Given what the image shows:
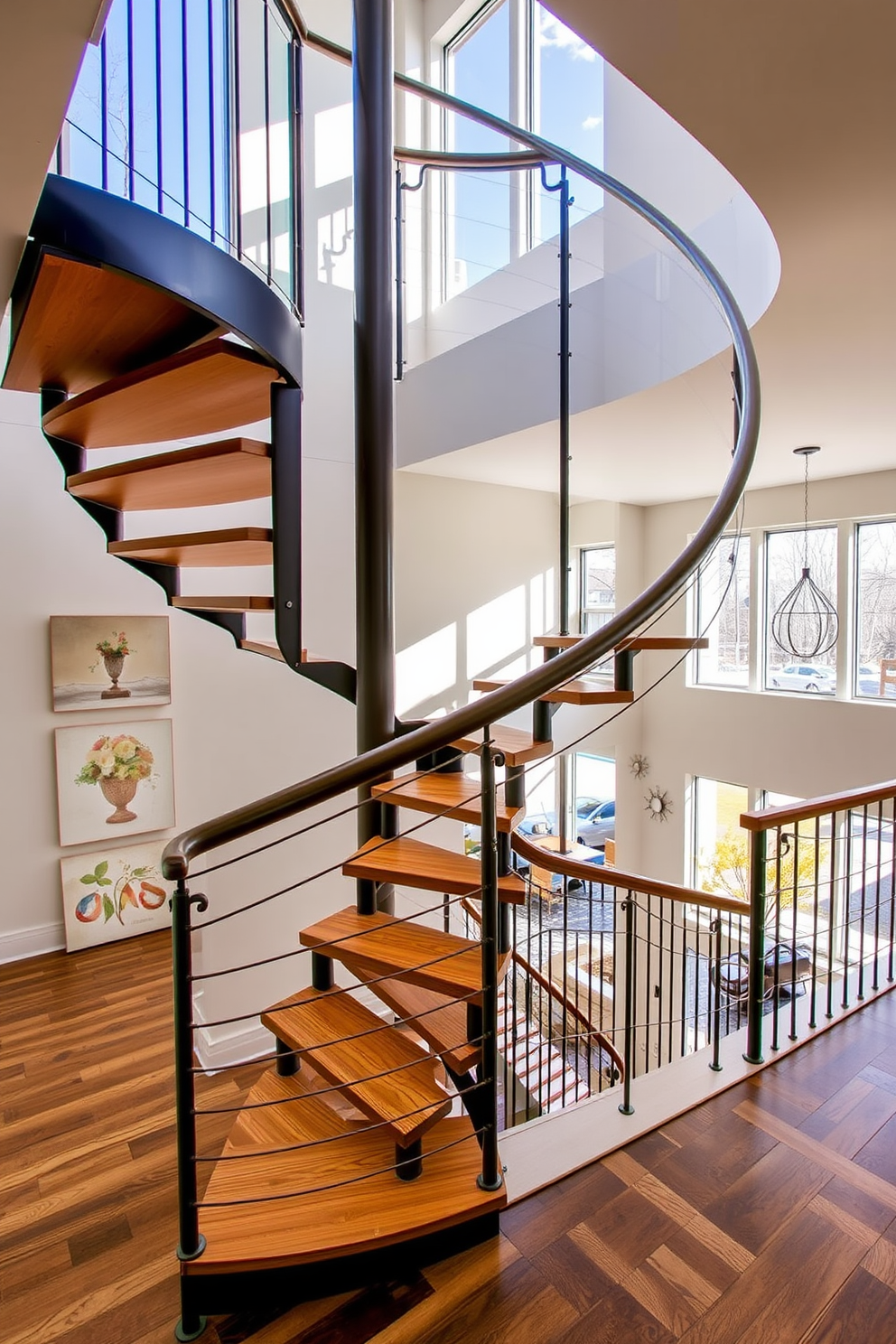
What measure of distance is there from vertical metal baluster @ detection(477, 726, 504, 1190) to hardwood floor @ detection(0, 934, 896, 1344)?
0.53 feet

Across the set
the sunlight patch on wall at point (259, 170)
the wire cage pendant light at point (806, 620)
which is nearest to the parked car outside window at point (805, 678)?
the wire cage pendant light at point (806, 620)

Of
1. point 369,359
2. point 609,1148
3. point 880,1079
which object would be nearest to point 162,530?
point 369,359

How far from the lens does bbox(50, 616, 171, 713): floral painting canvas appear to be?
383cm

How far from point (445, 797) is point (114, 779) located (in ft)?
8.80

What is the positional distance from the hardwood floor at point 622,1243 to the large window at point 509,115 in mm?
4209

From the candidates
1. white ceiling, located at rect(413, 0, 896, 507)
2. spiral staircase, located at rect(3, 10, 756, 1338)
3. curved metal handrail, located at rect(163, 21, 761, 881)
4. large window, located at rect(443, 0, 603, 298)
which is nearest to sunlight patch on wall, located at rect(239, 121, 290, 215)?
large window, located at rect(443, 0, 603, 298)

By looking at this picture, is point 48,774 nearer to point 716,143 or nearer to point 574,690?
point 574,690

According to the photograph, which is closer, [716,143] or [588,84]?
[716,143]

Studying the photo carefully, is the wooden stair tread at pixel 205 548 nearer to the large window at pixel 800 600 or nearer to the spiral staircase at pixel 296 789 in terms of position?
the spiral staircase at pixel 296 789

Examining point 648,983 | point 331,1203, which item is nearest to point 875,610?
point 648,983

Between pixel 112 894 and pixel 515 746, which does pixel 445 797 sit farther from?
pixel 112 894

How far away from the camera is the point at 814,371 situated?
2.96 metres

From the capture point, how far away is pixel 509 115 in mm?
5188

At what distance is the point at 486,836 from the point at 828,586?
5094mm
